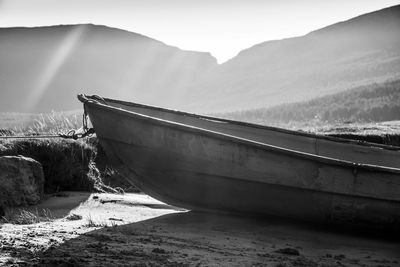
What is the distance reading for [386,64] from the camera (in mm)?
45500

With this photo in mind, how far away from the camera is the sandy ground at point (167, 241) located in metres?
4.12

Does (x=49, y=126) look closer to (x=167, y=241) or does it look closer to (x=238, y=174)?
Result: (x=238, y=174)

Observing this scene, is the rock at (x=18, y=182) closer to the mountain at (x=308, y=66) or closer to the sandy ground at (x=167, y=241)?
the sandy ground at (x=167, y=241)

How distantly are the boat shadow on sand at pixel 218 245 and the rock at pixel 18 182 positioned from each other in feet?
4.56

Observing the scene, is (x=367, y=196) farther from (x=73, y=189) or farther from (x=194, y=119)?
(x=73, y=189)

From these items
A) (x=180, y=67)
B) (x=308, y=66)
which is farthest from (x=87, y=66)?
(x=308, y=66)

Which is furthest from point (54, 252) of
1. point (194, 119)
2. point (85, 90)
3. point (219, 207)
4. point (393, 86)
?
point (85, 90)

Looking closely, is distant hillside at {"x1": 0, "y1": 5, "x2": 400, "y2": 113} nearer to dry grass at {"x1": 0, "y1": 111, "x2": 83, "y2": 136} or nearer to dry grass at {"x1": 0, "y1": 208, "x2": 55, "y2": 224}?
dry grass at {"x1": 0, "y1": 111, "x2": 83, "y2": 136}

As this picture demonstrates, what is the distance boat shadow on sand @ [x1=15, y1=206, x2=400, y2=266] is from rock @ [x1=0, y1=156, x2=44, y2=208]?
1389mm

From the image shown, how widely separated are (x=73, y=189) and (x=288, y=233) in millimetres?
3125

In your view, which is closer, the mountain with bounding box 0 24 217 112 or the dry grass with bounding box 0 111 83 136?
the dry grass with bounding box 0 111 83 136

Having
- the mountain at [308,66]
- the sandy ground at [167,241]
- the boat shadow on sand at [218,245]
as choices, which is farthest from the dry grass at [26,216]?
the mountain at [308,66]

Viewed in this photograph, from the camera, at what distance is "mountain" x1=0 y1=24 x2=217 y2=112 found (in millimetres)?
50719

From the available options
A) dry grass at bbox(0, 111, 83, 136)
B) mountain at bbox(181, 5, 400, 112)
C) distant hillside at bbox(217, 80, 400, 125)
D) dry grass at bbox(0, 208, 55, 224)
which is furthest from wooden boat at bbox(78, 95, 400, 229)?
mountain at bbox(181, 5, 400, 112)
